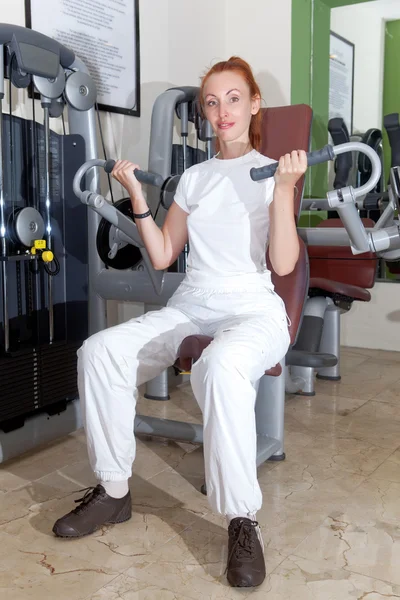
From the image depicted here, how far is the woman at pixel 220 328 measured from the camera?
4.56 ft

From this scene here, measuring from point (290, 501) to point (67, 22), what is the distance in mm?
2082

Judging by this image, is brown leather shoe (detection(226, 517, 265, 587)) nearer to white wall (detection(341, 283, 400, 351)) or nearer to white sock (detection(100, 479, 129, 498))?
white sock (detection(100, 479, 129, 498))

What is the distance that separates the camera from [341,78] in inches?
148

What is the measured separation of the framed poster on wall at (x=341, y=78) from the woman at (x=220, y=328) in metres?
2.08

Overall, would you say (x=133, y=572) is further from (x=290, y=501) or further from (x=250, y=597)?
(x=290, y=501)

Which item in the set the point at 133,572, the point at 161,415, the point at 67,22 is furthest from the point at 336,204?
the point at 67,22

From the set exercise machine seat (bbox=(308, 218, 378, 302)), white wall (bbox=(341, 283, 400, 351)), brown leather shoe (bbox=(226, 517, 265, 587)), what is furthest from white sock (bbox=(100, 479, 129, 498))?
white wall (bbox=(341, 283, 400, 351))

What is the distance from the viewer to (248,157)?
180cm

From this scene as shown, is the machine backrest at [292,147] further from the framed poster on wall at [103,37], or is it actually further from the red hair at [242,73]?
the framed poster on wall at [103,37]

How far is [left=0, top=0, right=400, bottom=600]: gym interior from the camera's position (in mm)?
1478

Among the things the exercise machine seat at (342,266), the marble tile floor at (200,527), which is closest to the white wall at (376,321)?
the exercise machine seat at (342,266)

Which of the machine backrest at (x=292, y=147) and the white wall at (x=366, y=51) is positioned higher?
the white wall at (x=366, y=51)

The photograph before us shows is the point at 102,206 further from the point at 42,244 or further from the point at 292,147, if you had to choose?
the point at 292,147

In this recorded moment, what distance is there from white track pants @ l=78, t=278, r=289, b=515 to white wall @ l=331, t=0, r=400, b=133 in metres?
2.40
